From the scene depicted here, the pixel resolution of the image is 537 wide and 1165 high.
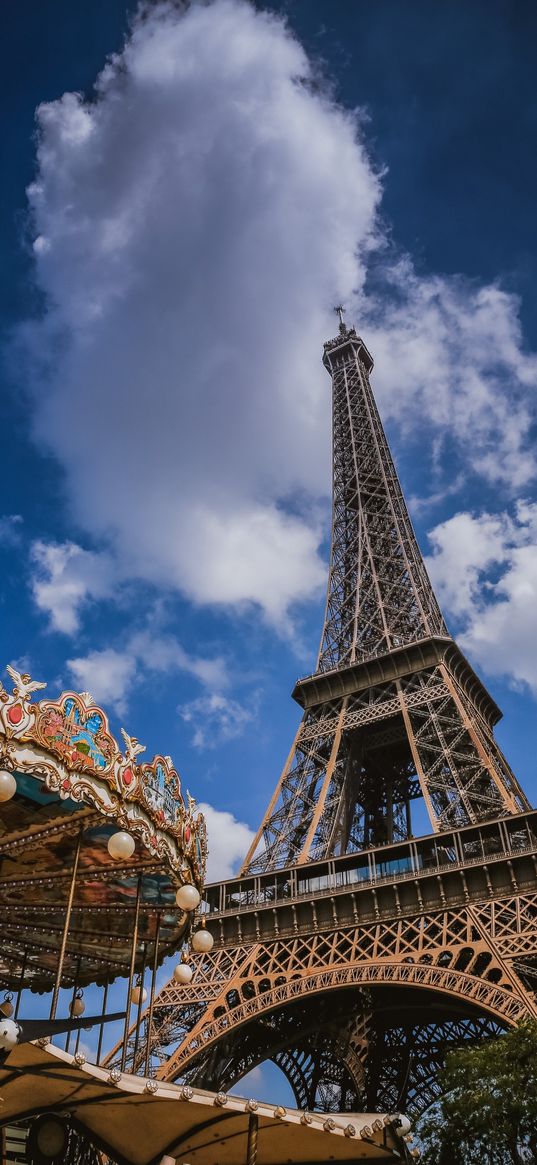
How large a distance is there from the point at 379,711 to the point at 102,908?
20.0 meters

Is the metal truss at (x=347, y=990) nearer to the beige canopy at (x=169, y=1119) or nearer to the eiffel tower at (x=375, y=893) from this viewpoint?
the eiffel tower at (x=375, y=893)

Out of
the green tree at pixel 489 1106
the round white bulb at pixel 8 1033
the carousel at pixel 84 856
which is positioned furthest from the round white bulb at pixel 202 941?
the green tree at pixel 489 1106

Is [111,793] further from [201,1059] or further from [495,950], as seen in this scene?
[201,1059]

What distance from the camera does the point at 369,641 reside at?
119 ft

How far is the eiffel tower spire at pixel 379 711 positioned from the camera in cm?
2786

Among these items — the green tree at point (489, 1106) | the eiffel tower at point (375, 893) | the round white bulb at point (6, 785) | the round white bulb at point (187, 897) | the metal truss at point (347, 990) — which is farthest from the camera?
the eiffel tower at point (375, 893)

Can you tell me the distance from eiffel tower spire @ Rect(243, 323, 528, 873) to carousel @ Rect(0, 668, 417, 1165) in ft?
48.8

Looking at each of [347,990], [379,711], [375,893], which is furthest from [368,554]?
[347,990]

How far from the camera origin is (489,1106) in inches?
630

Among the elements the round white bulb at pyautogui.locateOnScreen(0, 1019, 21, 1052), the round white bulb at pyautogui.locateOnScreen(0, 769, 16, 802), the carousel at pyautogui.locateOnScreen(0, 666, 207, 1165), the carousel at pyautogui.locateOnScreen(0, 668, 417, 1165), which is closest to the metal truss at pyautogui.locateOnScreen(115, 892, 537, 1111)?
the carousel at pyautogui.locateOnScreen(0, 666, 207, 1165)

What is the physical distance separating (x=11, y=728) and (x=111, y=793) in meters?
1.54

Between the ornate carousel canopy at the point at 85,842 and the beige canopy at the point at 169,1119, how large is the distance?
1004mm

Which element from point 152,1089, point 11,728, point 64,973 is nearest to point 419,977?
point 64,973

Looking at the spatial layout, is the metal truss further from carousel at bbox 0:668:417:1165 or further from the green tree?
carousel at bbox 0:668:417:1165
